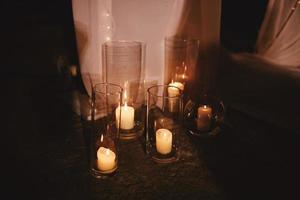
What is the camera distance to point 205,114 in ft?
3.43

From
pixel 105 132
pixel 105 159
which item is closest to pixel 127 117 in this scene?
pixel 105 132

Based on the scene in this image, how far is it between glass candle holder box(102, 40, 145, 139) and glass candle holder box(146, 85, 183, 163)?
0.13m

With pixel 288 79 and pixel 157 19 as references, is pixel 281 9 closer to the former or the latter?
pixel 288 79

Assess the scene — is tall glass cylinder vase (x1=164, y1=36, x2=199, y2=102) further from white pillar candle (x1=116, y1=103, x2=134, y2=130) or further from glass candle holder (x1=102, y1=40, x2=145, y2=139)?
white pillar candle (x1=116, y1=103, x2=134, y2=130)

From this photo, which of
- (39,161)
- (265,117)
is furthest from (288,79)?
(39,161)

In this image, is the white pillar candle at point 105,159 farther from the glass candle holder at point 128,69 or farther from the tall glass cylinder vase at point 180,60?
the tall glass cylinder vase at point 180,60

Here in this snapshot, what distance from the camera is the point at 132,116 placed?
1044 millimetres

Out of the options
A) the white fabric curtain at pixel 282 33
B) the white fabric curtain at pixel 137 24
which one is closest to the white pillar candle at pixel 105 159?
the white fabric curtain at pixel 137 24

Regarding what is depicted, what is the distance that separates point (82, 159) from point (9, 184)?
21 centimetres

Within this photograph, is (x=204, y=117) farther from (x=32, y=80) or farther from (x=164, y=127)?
(x=32, y=80)

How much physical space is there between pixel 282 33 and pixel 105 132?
5.10 feet

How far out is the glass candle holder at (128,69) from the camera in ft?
3.76

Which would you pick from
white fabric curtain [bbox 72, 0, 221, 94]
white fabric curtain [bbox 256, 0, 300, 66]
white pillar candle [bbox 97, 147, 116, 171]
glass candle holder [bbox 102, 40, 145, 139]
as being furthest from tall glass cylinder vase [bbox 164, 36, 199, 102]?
white fabric curtain [bbox 256, 0, 300, 66]

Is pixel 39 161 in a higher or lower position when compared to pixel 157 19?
lower
